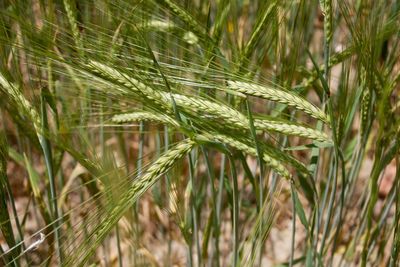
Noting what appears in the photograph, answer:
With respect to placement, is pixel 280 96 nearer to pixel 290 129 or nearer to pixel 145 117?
pixel 290 129

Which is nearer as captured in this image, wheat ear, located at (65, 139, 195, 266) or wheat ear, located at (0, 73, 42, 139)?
wheat ear, located at (65, 139, 195, 266)

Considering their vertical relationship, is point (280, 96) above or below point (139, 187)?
above

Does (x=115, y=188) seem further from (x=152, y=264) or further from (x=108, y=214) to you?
(x=152, y=264)

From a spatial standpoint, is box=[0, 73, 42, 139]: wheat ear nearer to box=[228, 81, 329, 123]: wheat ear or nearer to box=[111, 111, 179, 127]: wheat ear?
box=[111, 111, 179, 127]: wheat ear

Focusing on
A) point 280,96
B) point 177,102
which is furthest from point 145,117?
point 280,96

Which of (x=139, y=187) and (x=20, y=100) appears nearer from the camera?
(x=139, y=187)

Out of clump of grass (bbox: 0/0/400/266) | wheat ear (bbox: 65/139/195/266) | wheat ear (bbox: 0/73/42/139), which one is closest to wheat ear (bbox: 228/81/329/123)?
A: clump of grass (bbox: 0/0/400/266)

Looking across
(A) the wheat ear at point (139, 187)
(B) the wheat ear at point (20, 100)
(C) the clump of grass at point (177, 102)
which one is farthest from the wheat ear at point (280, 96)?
(B) the wheat ear at point (20, 100)

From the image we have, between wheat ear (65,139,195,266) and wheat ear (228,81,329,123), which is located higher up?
wheat ear (228,81,329,123)

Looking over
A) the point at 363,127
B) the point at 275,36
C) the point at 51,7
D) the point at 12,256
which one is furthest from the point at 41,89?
the point at 363,127

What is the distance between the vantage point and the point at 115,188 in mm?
925

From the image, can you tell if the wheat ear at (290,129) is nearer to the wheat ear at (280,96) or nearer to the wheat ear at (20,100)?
the wheat ear at (280,96)

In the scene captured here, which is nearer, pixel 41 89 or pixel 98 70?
pixel 98 70

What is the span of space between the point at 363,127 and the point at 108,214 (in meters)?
0.45
